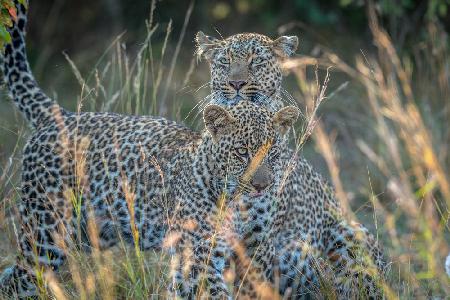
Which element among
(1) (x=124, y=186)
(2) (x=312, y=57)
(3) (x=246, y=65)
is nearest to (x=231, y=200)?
(1) (x=124, y=186)

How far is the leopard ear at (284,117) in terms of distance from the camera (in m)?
6.59

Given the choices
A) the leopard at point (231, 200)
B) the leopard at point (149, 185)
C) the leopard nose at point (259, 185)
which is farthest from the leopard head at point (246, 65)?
the leopard nose at point (259, 185)

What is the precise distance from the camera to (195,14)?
18625 mm

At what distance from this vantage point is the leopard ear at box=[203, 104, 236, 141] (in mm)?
6520

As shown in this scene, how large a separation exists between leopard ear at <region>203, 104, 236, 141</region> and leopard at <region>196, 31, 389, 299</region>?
1.76 ft

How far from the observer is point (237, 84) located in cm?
780

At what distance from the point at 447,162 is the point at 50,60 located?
381 inches

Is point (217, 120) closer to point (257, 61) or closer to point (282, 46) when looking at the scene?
point (257, 61)

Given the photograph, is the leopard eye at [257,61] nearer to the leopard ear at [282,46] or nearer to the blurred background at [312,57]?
the leopard ear at [282,46]

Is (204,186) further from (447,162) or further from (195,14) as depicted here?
(195,14)

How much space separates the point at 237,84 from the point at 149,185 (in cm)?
115

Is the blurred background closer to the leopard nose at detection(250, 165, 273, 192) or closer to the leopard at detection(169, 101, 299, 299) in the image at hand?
the leopard at detection(169, 101, 299, 299)

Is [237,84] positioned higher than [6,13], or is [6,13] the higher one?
[6,13]

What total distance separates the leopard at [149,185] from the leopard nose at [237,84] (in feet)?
1.86
